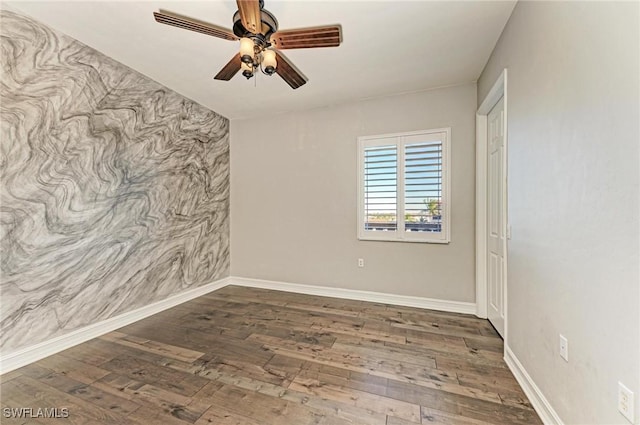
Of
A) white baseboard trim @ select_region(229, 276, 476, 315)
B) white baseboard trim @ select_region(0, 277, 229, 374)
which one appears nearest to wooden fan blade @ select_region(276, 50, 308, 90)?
white baseboard trim @ select_region(229, 276, 476, 315)

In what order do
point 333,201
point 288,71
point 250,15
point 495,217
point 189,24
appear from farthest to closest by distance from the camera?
point 333,201 → point 495,217 → point 288,71 → point 189,24 → point 250,15

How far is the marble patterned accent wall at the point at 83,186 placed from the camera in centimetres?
212

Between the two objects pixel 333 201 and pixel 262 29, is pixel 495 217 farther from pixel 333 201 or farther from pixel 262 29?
pixel 262 29

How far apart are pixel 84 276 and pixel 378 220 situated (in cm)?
337

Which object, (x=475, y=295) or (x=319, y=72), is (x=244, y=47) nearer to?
(x=319, y=72)

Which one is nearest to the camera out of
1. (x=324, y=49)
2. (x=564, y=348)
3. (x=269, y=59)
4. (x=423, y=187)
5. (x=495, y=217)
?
(x=564, y=348)

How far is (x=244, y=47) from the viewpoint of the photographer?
1.77m

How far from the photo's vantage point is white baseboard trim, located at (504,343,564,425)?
4.92ft

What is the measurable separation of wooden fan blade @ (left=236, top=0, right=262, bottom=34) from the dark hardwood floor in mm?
2511

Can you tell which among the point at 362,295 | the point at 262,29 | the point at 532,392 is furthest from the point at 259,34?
the point at 362,295

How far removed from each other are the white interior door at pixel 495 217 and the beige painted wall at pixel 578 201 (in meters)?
0.60

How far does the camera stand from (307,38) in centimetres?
180

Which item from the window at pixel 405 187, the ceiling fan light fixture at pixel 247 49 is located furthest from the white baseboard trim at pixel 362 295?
the ceiling fan light fixture at pixel 247 49

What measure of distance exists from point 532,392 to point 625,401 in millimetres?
886
